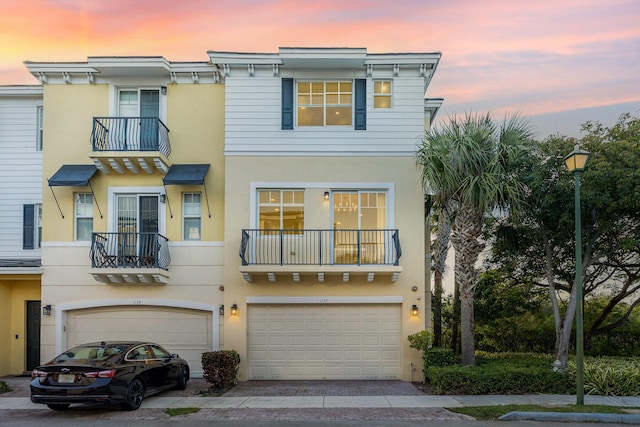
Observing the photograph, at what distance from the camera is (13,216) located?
Result: 17969mm

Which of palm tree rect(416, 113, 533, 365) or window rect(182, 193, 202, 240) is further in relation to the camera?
window rect(182, 193, 202, 240)

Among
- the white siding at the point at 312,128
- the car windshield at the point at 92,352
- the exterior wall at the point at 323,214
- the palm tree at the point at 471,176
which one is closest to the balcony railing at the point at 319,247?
the exterior wall at the point at 323,214

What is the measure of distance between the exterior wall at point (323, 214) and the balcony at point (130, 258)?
5.92 ft

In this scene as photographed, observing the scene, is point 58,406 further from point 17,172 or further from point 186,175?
point 17,172

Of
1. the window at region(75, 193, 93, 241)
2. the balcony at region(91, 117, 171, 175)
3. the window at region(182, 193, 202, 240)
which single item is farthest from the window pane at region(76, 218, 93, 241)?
the window at region(182, 193, 202, 240)

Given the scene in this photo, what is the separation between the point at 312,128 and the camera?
54.7 feet

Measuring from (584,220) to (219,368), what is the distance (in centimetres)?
988

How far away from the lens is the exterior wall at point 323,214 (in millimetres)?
16375

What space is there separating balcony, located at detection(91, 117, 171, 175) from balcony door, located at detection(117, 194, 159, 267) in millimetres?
816

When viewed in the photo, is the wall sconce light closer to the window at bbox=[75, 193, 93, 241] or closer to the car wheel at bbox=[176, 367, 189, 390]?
the car wheel at bbox=[176, 367, 189, 390]

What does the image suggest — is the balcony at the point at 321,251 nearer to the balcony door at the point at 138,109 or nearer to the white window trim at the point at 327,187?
the white window trim at the point at 327,187

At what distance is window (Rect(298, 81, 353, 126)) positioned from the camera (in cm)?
1686

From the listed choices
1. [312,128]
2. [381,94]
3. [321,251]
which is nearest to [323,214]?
[321,251]

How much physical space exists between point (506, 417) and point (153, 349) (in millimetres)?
7726
